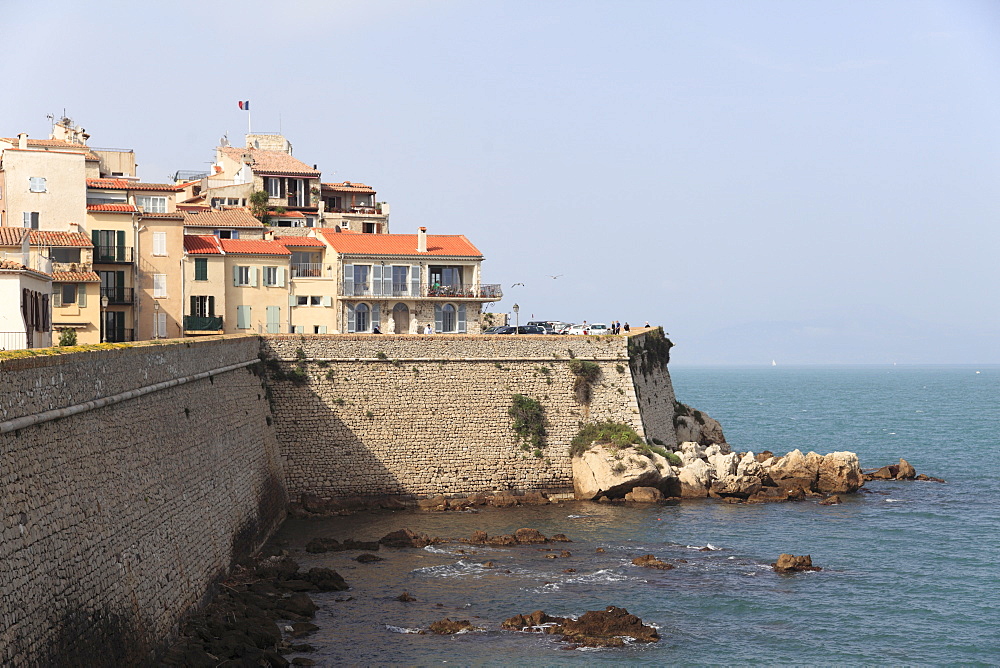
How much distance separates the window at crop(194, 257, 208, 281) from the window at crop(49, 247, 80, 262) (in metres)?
7.43

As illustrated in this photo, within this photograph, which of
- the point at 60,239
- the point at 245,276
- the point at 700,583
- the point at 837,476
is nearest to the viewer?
the point at 700,583

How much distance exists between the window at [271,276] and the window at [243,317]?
1726mm

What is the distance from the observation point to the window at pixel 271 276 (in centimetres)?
5556

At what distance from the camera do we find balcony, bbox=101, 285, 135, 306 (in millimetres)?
47750

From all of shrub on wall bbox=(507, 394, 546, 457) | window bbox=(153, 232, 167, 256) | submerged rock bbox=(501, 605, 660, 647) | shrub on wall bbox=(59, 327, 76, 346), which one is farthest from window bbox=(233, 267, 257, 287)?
submerged rock bbox=(501, 605, 660, 647)

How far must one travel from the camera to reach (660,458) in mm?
46844

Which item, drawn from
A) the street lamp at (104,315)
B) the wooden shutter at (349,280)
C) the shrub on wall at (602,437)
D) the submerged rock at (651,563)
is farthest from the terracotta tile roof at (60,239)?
the submerged rock at (651,563)

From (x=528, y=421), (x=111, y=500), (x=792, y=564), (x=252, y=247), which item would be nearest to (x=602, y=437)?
(x=528, y=421)

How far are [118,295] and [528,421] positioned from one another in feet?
62.7

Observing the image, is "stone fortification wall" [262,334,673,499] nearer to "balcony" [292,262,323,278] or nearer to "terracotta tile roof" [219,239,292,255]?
"terracotta tile roof" [219,239,292,255]

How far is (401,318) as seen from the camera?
58656 millimetres

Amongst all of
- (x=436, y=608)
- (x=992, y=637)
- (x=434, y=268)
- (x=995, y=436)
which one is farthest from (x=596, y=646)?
(x=995, y=436)

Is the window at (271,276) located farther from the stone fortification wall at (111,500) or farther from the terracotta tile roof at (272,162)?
the stone fortification wall at (111,500)

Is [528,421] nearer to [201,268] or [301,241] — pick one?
[201,268]
